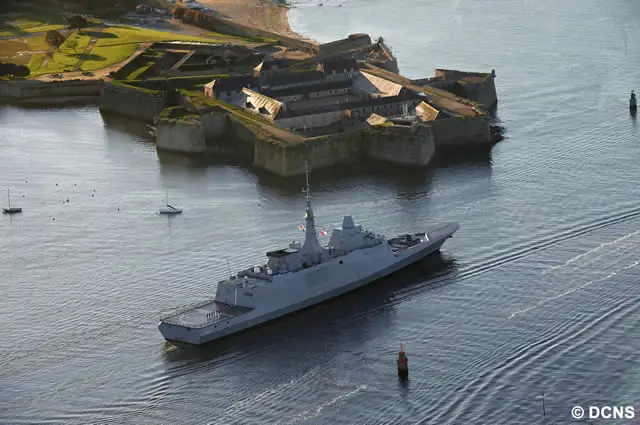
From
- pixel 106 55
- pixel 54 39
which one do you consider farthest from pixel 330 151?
pixel 54 39

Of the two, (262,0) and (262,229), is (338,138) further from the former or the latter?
(262,0)

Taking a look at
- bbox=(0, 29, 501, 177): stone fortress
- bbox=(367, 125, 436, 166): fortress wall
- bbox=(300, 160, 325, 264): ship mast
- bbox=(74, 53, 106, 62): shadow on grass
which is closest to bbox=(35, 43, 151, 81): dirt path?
bbox=(0, 29, 501, 177): stone fortress

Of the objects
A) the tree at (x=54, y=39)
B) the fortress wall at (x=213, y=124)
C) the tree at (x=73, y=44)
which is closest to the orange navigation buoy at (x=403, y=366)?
the fortress wall at (x=213, y=124)

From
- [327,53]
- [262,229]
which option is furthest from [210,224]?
[327,53]

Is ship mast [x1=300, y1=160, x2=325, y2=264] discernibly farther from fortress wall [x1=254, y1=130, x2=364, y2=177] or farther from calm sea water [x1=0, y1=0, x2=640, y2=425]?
fortress wall [x1=254, y1=130, x2=364, y2=177]

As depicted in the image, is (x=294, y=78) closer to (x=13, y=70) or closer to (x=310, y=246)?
(x=13, y=70)
